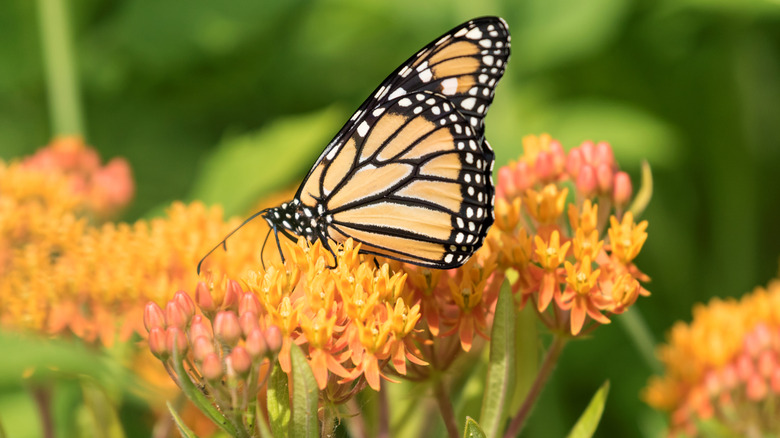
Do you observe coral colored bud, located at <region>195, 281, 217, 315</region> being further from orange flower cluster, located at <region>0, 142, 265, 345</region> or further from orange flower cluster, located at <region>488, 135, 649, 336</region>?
orange flower cluster, located at <region>488, 135, 649, 336</region>

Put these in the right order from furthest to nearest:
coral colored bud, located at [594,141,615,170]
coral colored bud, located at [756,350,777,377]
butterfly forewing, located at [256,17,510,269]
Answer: coral colored bud, located at [756,350,777,377]
coral colored bud, located at [594,141,615,170]
butterfly forewing, located at [256,17,510,269]

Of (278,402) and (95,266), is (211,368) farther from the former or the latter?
(95,266)

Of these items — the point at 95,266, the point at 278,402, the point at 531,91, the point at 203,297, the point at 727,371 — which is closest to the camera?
the point at 278,402

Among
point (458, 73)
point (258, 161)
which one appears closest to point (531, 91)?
point (258, 161)

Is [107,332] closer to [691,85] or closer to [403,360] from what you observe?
[403,360]

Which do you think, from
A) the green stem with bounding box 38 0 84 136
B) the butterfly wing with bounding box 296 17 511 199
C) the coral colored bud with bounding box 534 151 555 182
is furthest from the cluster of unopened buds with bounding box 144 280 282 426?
the green stem with bounding box 38 0 84 136

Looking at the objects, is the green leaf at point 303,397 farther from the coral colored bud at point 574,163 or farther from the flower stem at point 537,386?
the coral colored bud at point 574,163
